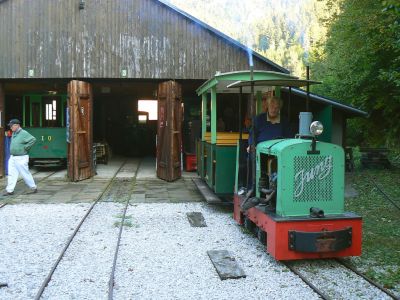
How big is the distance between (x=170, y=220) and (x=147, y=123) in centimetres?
1515

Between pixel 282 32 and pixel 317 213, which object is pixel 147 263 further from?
pixel 282 32

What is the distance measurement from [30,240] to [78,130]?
24.2ft

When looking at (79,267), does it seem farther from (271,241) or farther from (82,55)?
(82,55)

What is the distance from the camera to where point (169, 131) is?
13.9 m

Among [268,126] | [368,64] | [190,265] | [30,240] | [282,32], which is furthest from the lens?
[282,32]

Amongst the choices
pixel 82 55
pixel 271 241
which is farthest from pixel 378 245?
pixel 82 55

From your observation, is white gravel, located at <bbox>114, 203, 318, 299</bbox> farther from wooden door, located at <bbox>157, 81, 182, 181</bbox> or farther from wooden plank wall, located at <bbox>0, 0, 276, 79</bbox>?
wooden plank wall, located at <bbox>0, 0, 276, 79</bbox>

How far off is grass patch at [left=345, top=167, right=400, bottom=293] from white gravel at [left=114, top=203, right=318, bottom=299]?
101 cm

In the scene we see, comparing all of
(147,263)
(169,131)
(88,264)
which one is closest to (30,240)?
(88,264)

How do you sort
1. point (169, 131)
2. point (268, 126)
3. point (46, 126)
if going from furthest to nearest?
1. point (46, 126)
2. point (169, 131)
3. point (268, 126)

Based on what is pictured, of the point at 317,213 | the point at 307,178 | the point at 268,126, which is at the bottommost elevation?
the point at 317,213

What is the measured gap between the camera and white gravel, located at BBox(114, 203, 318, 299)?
4824 mm

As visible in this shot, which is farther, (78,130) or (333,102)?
(333,102)

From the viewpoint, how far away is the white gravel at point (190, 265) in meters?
4.82
